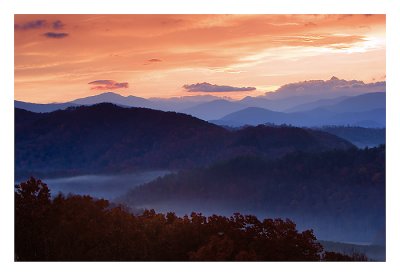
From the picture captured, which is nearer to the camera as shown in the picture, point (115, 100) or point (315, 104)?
point (115, 100)

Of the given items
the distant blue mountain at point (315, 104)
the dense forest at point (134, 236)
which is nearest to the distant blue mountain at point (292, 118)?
the distant blue mountain at point (315, 104)

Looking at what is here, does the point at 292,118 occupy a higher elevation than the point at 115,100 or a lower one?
lower

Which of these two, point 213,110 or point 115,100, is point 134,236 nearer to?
point 115,100

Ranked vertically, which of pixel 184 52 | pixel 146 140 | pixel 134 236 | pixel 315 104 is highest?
pixel 184 52

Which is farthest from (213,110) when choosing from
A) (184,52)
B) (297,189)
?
(297,189)

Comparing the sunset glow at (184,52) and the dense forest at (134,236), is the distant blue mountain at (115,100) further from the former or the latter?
the dense forest at (134,236)
